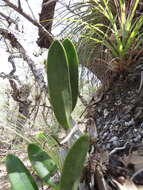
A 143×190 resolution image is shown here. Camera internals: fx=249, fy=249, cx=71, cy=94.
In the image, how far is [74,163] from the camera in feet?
1.31

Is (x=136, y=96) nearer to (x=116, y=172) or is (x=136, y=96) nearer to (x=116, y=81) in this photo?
(x=116, y=81)

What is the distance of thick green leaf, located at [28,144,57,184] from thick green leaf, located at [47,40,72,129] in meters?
0.08

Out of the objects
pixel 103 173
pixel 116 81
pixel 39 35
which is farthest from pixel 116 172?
pixel 39 35

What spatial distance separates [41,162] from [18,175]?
0.16ft

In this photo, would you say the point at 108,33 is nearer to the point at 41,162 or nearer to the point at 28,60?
the point at 28,60

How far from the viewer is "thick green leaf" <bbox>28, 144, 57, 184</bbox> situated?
0.47 m

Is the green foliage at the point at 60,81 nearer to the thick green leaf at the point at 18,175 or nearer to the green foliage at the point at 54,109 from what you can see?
the green foliage at the point at 54,109

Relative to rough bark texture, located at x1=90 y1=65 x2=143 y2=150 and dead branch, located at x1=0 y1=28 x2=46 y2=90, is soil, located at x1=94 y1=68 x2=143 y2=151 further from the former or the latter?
dead branch, located at x1=0 y1=28 x2=46 y2=90

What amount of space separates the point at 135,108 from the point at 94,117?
0.10 m

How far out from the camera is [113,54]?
66 cm

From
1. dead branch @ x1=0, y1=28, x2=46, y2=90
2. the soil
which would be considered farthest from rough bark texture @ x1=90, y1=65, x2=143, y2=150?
dead branch @ x1=0, y1=28, x2=46, y2=90

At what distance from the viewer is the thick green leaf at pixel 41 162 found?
1.55 feet

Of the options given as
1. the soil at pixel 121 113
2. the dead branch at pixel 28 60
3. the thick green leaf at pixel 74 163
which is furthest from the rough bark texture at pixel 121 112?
the dead branch at pixel 28 60

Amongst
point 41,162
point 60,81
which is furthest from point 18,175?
point 60,81
